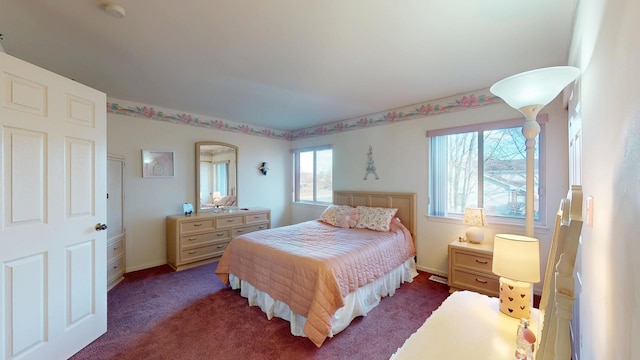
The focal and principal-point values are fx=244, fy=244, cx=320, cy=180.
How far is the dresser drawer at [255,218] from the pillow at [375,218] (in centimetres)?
182

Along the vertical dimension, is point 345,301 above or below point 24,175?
below

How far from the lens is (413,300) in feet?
8.55

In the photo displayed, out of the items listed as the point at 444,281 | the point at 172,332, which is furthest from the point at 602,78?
the point at 172,332

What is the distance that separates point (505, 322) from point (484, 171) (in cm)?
223

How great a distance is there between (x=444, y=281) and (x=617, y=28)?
3.02 m

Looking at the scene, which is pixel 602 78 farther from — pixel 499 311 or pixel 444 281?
pixel 444 281

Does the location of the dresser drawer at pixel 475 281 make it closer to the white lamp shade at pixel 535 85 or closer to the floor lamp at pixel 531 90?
the floor lamp at pixel 531 90

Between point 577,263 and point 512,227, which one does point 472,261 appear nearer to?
point 512,227

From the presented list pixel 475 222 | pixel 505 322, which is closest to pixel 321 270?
pixel 505 322

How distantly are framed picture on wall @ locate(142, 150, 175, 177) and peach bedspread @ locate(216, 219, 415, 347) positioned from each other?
1.84 m

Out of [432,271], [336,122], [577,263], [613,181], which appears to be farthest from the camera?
[336,122]

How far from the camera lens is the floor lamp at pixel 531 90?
1.24m

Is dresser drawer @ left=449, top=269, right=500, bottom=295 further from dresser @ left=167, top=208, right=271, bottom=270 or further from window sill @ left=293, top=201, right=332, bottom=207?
dresser @ left=167, top=208, right=271, bottom=270

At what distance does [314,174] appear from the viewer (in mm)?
5039
